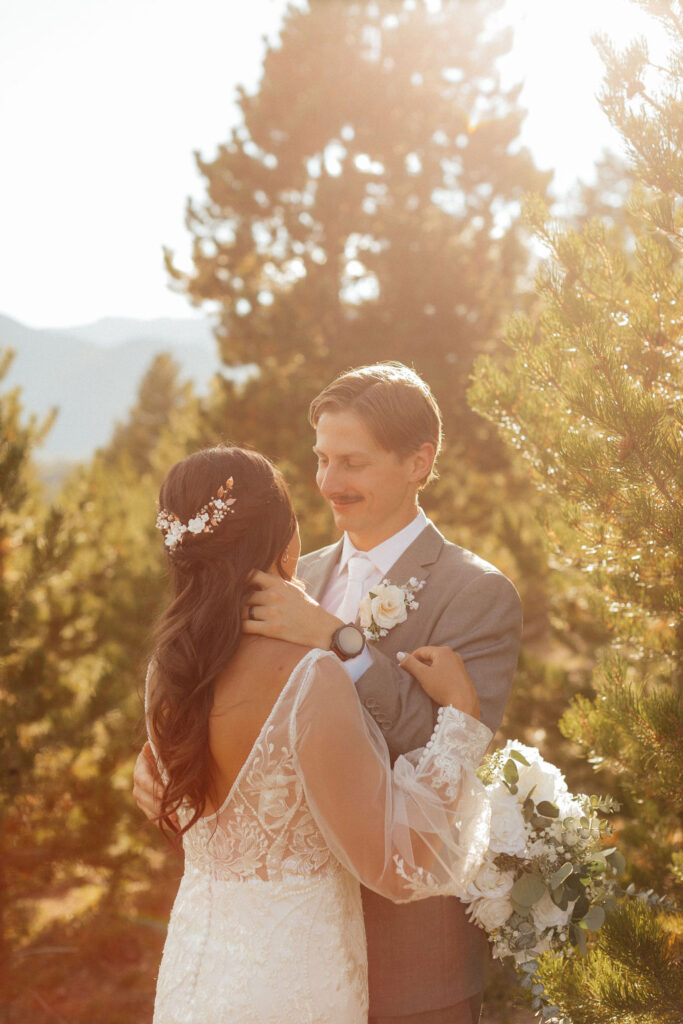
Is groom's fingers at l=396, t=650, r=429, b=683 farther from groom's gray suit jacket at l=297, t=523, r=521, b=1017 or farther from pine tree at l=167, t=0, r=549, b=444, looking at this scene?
pine tree at l=167, t=0, r=549, b=444

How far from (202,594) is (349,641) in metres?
0.41

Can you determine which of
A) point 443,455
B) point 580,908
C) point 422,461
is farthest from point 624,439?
point 443,455

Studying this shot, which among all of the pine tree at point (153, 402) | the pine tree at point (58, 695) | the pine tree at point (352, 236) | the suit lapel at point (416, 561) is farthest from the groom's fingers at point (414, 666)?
the pine tree at point (153, 402)

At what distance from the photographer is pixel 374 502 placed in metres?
2.87

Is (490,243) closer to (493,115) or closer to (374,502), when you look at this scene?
(493,115)

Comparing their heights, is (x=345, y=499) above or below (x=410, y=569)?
above

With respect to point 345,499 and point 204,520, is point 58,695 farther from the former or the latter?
point 204,520

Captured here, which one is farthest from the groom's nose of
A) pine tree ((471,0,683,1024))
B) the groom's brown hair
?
pine tree ((471,0,683,1024))

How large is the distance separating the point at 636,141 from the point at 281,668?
1.96 meters

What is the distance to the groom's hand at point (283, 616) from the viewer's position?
2082mm

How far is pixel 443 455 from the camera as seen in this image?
9016 mm

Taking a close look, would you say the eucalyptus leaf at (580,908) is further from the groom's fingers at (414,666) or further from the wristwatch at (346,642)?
the wristwatch at (346,642)

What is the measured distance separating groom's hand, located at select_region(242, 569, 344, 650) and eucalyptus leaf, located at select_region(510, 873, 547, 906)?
945 mm

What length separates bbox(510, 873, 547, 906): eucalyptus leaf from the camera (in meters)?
2.38
